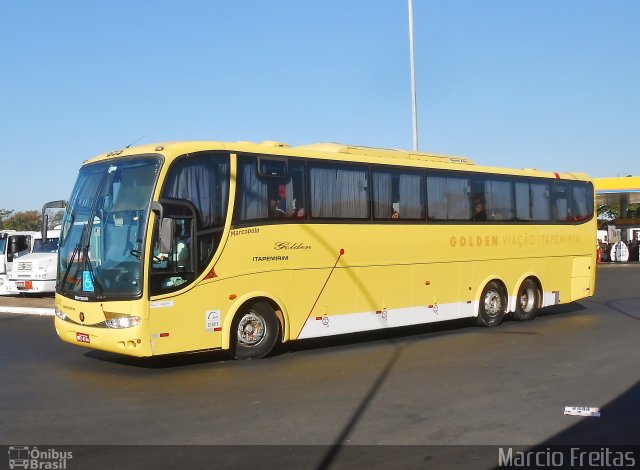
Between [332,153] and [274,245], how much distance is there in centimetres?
223

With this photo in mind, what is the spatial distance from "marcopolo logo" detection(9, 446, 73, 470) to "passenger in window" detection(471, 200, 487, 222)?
10.7 metres

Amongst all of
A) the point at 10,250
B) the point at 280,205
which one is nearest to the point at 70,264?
the point at 280,205

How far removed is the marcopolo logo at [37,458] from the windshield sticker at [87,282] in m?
3.90

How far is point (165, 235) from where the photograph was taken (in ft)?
32.2

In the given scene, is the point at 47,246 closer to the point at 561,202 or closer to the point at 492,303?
the point at 492,303

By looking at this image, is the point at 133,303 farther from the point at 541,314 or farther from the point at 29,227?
the point at 29,227

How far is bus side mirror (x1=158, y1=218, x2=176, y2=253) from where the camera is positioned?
980 centimetres

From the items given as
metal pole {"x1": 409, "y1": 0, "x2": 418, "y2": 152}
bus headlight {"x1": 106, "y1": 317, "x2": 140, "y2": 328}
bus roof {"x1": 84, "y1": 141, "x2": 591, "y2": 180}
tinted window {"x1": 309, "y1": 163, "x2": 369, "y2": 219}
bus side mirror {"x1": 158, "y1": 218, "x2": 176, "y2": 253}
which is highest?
metal pole {"x1": 409, "y1": 0, "x2": 418, "y2": 152}

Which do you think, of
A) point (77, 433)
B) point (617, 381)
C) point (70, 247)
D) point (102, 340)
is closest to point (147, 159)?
point (70, 247)

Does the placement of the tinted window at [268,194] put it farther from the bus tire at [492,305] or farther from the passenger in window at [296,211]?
the bus tire at [492,305]

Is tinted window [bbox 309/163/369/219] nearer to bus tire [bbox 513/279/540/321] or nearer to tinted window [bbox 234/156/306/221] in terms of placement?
tinted window [bbox 234/156/306/221]

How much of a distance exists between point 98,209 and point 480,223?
8.26 m

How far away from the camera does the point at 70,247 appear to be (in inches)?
427

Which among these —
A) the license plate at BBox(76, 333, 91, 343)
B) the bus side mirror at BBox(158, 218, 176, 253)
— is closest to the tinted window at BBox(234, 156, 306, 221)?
the bus side mirror at BBox(158, 218, 176, 253)
